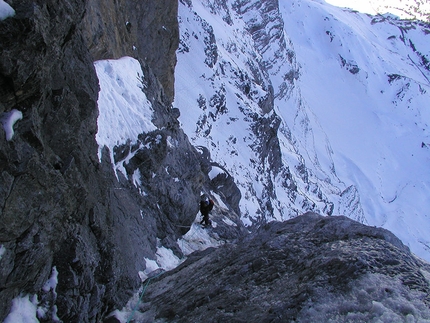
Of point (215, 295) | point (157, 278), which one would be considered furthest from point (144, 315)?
point (157, 278)

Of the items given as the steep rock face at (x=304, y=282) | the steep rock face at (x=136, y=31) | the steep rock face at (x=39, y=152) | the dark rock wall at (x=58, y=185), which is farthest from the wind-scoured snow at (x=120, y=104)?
the steep rock face at (x=304, y=282)

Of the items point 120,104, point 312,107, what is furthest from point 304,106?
point 120,104

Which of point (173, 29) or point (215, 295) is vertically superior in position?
point (173, 29)

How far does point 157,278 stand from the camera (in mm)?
9484

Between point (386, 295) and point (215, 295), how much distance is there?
2.77m

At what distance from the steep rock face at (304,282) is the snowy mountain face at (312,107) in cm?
2399

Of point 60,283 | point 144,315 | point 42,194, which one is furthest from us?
point 144,315

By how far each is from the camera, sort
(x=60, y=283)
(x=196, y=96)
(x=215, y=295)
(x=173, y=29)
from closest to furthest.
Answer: (x=60, y=283) < (x=215, y=295) < (x=173, y=29) < (x=196, y=96)

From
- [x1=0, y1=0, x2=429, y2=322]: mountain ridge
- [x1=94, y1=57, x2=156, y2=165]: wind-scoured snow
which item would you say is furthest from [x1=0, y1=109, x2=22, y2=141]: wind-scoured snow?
[x1=94, y1=57, x2=156, y2=165]: wind-scoured snow

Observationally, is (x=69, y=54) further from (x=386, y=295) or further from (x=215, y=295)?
(x=386, y=295)

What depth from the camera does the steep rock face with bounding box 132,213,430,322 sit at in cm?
539

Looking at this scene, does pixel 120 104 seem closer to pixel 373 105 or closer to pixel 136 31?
pixel 136 31

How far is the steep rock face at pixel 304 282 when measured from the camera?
212 inches

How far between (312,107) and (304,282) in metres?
126
